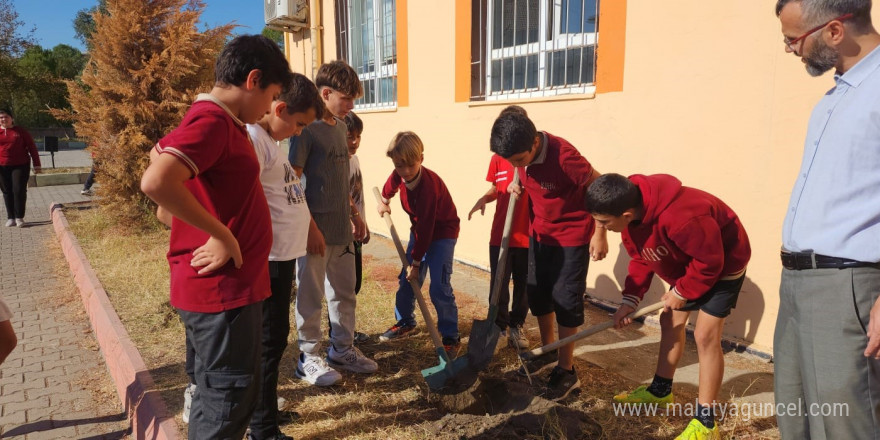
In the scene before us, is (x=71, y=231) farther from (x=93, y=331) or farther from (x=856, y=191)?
(x=856, y=191)

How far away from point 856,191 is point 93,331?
5.21 m

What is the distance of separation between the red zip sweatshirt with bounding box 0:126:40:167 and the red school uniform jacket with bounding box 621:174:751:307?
9093mm

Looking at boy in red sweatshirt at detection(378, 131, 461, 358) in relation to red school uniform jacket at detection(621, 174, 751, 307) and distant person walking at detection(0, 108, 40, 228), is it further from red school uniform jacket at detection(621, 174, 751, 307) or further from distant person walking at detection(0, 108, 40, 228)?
distant person walking at detection(0, 108, 40, 228)

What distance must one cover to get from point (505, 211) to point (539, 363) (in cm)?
105

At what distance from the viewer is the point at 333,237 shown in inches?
126

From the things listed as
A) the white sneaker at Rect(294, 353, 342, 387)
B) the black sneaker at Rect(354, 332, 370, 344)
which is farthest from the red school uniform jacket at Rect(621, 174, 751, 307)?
the black sneaker at Rect(354, 332, 370, 344)

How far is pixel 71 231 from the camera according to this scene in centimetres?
787

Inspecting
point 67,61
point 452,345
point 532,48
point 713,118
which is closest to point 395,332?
point 452,345

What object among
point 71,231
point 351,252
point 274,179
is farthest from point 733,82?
point 71,231

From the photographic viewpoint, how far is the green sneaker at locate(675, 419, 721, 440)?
8.36 feet

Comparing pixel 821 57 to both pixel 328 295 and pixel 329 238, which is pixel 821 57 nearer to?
pixel 329 238

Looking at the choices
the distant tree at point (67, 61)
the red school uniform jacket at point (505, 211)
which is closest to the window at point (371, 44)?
the red school uniform jacket at point (505, 211)

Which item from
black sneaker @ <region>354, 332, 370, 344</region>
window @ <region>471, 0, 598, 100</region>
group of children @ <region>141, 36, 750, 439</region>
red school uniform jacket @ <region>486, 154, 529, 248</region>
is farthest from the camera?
window @ <region>471, 0, 598, 100</region>

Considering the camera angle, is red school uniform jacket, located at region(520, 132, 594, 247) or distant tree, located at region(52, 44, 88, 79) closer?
red school uniform jacket, located at region(520, 132, 594, 247)
